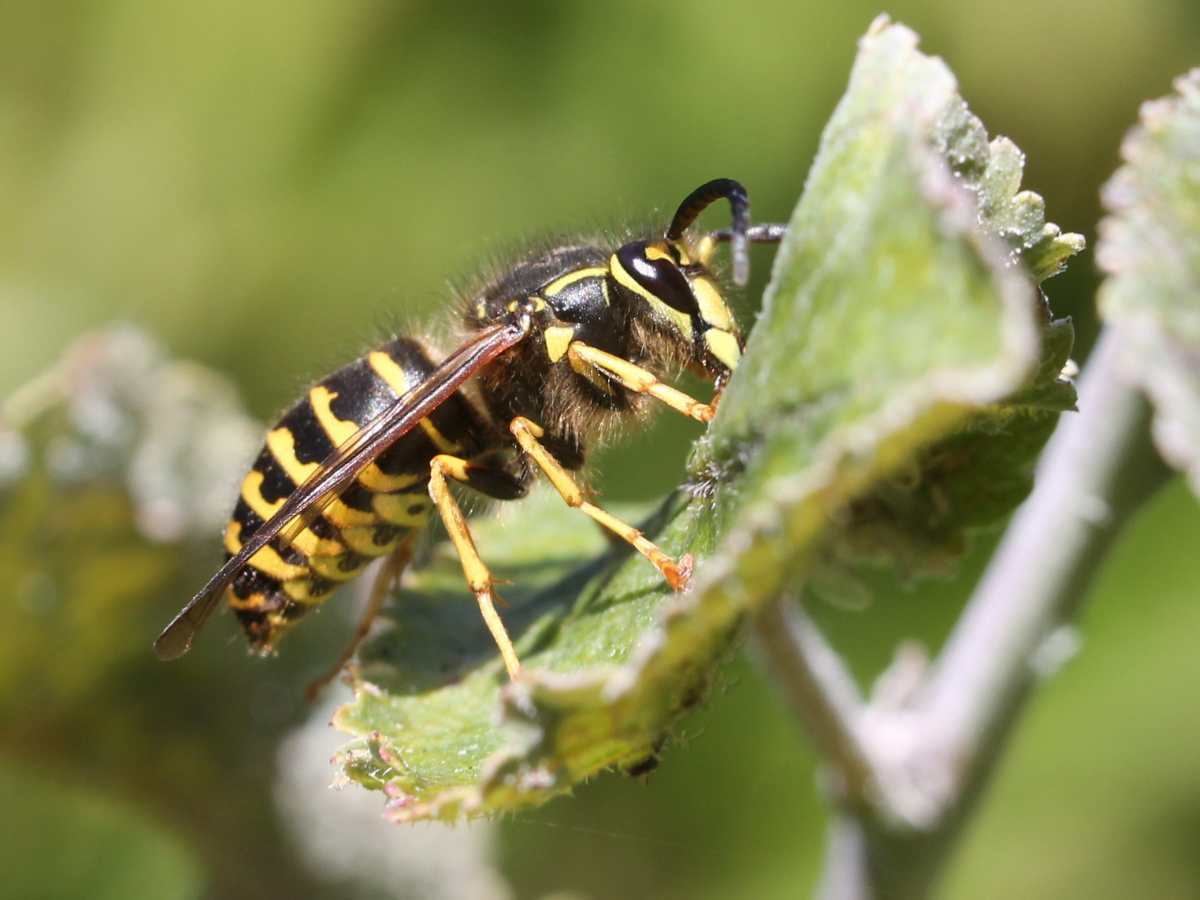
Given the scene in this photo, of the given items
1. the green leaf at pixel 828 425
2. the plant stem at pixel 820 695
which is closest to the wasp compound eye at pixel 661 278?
the green leaf at pixel 828 425

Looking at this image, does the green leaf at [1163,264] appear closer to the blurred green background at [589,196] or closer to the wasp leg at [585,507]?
the wasp leg at [585,507]

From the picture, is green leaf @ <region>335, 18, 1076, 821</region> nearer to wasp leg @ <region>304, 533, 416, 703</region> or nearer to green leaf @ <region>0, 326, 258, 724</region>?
wasp leg @ <region>304, 533, 416, 703</region>

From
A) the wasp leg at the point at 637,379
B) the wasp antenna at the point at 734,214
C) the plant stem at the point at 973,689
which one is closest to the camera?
the wasp antenna at the point at 734,214

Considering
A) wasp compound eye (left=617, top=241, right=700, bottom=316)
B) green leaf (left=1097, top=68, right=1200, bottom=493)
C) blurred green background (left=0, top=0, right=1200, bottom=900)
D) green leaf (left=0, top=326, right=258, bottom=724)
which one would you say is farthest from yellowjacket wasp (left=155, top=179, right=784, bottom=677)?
blurred green background (left=0, top=0, right=1200, bottom=900)

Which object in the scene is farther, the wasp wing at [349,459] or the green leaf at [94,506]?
the green leaf at [94,506]

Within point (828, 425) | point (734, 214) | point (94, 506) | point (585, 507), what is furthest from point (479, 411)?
point (828, 425)

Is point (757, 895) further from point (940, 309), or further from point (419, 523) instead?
point (940, 309)

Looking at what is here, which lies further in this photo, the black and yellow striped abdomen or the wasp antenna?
the black and yellow striped abdomen

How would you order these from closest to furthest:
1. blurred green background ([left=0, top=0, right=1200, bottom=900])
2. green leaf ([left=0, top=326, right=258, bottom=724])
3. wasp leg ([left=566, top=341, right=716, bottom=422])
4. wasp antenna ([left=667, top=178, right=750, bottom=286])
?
wasp antenna ([left=667, top=178, right=750, bottom=286]) < wasp leg ([left=566, top=341, right=716, bottom=422]) < green leaf ([left=0, top=326, right=258, bottom=724]) < blurred green background ([left=0, top=0, right=1200, bottom=900])

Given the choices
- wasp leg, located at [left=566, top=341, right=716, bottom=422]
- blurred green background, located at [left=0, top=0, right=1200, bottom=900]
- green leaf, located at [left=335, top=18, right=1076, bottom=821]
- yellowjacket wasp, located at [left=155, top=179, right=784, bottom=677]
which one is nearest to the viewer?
green leaf, located at [left=335, top=18, right=1076, bottom=821]
